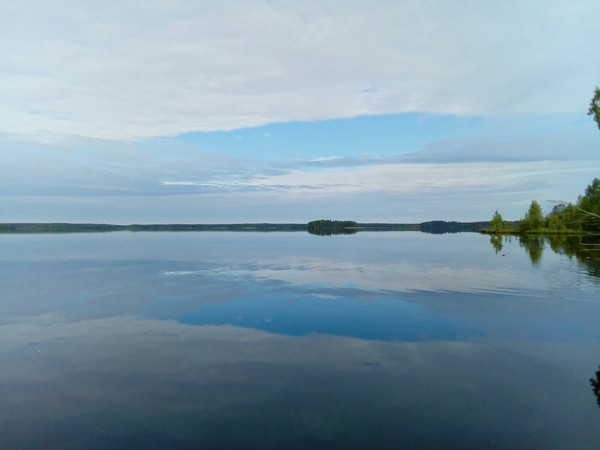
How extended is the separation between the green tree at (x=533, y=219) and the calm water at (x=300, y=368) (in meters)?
84.3

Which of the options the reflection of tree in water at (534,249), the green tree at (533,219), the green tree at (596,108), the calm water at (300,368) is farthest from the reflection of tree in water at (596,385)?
the green tree at (533,219)

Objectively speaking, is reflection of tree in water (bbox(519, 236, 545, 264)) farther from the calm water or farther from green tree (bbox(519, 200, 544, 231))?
green tree (bbox(519, 200, 544, 231))

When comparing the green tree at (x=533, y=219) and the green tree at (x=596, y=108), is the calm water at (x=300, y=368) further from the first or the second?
the green tree at (x=533, y=219)

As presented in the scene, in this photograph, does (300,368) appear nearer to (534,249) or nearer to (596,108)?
(596,108)

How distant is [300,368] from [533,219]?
103m

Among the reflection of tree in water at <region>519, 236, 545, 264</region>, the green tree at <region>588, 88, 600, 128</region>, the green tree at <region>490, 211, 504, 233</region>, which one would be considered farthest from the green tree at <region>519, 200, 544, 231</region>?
the green tree at <region>588, 88, 600, 128</region>

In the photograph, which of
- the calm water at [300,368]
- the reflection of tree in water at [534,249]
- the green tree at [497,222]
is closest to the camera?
the calm water at [300,368]

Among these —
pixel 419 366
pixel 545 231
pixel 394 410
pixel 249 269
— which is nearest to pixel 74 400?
pixel 394 410

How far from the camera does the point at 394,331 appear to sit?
44.4 ft

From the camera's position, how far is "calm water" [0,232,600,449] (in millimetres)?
7242

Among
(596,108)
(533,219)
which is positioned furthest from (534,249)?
(533,219)

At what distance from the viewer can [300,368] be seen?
10.2 metres

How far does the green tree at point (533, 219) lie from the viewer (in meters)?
95.5

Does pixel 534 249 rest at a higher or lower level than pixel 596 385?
higher
